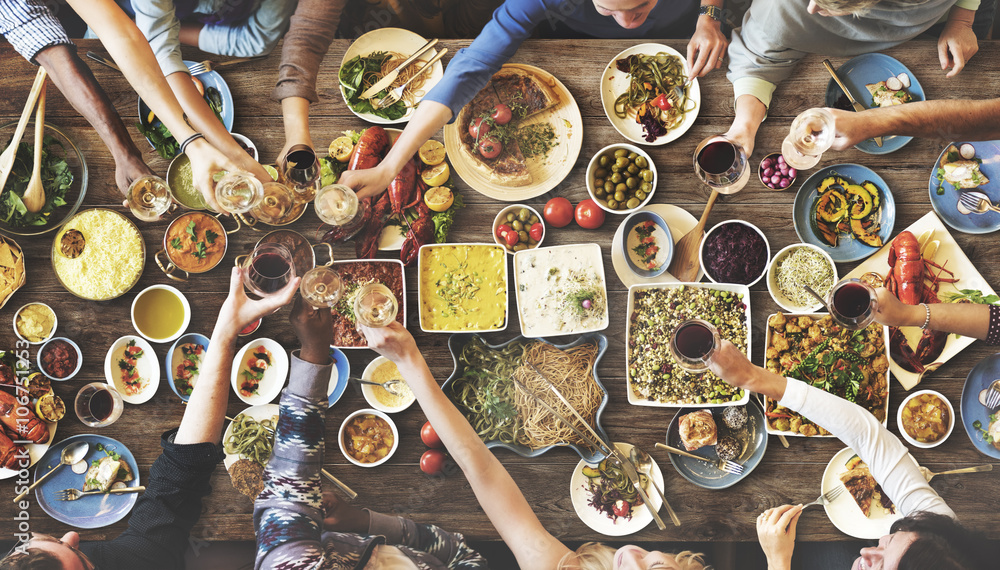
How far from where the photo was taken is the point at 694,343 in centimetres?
218

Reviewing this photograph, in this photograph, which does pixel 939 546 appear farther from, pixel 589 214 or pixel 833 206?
pixel 589 214

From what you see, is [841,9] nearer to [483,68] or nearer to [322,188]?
[483,68]

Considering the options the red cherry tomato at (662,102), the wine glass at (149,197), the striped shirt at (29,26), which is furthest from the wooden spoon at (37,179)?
the red cherry tomato at (662,102)

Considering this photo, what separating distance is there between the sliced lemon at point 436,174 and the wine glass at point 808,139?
4.81ft

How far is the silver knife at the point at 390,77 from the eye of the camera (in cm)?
238

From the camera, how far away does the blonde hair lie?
217 cm

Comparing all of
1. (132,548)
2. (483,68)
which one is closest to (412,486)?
(132,548)

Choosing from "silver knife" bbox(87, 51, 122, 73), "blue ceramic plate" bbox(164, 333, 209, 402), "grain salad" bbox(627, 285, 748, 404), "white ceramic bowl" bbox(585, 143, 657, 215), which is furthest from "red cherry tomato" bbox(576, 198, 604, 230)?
"silver knife" bbox(87, 51, 122, 73)

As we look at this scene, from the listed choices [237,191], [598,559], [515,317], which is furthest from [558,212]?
[598,559]

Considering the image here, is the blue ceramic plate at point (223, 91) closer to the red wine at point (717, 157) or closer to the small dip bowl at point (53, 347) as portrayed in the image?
the small dip bowl at point (53, 347)

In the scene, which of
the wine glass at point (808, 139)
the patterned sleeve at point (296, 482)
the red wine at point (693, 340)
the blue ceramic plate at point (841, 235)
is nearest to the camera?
the patterned sleeve at point (296, 482)

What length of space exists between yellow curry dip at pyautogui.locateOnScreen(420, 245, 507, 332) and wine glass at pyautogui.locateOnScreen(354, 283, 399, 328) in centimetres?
21

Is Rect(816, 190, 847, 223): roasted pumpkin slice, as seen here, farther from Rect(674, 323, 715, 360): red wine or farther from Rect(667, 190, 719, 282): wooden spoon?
Rect(674, 323, 715, 360): red wine

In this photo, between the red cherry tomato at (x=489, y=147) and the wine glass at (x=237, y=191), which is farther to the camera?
the red cherry tomato at (x=489, y=147)
